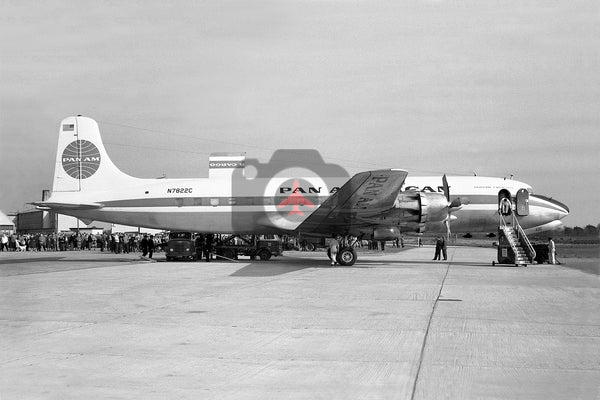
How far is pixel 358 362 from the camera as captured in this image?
8.01 m

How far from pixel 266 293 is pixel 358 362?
323 inches

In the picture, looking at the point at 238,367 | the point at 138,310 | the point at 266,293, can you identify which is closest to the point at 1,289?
the point at 138,310

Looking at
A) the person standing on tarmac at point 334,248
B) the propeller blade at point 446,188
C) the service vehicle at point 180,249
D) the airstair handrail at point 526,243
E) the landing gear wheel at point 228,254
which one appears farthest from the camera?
the landing gear wheel at point 228,254

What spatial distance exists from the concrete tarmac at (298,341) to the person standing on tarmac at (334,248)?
9.28 metres

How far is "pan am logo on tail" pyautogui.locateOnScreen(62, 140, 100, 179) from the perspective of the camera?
30.8 m

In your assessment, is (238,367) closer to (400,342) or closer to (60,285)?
(400,342)

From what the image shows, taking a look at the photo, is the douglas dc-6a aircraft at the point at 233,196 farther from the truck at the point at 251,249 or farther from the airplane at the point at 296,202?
the truck at the point at 251,249

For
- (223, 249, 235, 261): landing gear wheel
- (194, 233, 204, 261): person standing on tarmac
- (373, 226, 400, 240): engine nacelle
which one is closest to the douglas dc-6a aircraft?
(373, 226, 400, 240): engine nacelle

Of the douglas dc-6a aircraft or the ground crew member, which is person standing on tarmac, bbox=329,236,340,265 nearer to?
the douglas dc-6a aircraft

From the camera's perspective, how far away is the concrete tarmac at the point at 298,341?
6742 mm

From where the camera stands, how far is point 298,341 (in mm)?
9484

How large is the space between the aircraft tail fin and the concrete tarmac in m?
13.2

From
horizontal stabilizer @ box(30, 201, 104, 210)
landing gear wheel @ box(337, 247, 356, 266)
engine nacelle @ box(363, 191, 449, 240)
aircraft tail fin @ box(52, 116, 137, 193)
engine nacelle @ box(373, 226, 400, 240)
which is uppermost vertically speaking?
aircraft tail fin @ box(52, 116, 137, 193)

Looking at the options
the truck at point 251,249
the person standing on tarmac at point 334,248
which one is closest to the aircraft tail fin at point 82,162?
the truck at point 251,249
